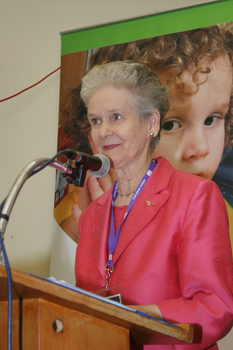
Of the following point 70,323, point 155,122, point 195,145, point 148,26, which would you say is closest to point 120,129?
point 155,122

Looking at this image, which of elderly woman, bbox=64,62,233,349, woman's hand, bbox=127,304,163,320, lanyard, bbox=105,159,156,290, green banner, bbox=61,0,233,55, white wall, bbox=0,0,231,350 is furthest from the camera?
white wall, bbox=0,0,231,350

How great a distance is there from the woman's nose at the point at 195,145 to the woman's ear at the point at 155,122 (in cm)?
17

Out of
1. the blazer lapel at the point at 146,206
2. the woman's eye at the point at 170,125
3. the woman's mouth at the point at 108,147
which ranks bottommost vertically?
the blazer lapel at the point at 146,206

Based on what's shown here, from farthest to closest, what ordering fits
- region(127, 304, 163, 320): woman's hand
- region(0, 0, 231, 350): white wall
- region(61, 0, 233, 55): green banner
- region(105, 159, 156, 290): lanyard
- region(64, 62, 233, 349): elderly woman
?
region(0, 0, 231, 350): white wall
region(61, 0, 233, 55): green banner
region(105, 159, 156, 290): lanyard
region(64, 62, 233, 349): elderly woman
region(127, 304, 163, 320): woman's hand

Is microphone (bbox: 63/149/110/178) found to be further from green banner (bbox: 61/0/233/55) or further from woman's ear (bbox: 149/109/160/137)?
green banner (bbox: 61/0/233/55)

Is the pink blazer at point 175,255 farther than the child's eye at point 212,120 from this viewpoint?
No

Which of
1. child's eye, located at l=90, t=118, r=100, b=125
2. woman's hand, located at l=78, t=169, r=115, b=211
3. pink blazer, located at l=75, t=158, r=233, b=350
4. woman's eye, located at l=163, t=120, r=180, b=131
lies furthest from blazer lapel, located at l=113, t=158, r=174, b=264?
child's eye, located at l=90, t=118, r=100, b=125

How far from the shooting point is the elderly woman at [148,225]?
1.44 meters

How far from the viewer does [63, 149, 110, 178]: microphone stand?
1145mm

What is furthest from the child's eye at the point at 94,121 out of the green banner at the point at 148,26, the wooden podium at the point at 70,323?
the wooden podium at the point at 70,323

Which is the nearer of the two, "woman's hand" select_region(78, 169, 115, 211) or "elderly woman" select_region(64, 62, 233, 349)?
"elderly woman" select_region(64, 62, 233, 349)

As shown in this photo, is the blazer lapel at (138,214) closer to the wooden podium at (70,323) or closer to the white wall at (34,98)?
the white wall at (34,98)

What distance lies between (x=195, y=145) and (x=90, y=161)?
93cm

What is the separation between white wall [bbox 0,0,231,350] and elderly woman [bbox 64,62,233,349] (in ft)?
1.39
